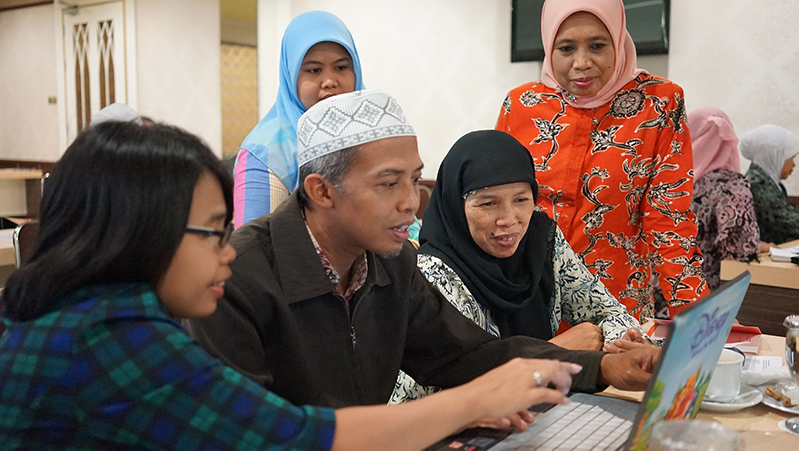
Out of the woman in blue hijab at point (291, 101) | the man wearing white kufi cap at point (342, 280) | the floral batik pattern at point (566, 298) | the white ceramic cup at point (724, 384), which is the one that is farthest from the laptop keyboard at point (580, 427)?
the woman in blue hijab at point (291, 101)

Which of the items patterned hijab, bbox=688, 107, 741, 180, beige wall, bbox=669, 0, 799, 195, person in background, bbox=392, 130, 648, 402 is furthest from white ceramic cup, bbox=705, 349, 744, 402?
beige wall, bbox=669, 0, 799, 195

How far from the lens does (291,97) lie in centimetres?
213

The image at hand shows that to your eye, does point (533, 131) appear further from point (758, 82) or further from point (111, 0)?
point (111, 0)

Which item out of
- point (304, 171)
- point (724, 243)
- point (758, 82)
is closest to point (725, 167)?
point (724, 243)

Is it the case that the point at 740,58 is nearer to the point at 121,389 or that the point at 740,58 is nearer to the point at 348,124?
the point at 348,124

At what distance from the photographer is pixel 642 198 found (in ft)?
6.84

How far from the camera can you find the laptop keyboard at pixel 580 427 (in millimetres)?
998

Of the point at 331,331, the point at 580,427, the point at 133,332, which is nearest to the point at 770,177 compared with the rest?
the point at 580,427

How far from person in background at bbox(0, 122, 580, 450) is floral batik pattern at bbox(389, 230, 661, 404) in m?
0.81

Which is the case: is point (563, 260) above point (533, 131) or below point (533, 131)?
below

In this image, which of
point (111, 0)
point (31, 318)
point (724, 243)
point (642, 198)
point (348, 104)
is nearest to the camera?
point (31, 318)

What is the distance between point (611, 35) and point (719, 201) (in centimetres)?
179

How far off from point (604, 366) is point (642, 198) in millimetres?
1000

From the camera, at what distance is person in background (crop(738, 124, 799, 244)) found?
383cm
